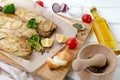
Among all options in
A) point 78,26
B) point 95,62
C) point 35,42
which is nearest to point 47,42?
point 35,42

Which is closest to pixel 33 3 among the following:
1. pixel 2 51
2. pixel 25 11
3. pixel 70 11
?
pixel 25 11

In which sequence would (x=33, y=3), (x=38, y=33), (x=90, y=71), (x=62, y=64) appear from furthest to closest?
(x=33, y=3) → (x=38, y=33) → (x=62, y=64) → (x=90, y=71)

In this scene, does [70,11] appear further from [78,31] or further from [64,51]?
[64,51]

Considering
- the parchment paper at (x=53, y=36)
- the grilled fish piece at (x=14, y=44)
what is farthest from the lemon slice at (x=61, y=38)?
the grilled fish piece at (x=14, y=44)

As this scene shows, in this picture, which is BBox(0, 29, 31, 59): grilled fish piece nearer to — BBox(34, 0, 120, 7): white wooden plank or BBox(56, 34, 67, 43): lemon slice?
BBox(56, 34, 67, 43): lemon slice

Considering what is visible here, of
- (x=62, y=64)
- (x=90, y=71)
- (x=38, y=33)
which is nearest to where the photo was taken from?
(x=90, y=71)

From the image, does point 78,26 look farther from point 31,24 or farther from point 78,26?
point 31,24

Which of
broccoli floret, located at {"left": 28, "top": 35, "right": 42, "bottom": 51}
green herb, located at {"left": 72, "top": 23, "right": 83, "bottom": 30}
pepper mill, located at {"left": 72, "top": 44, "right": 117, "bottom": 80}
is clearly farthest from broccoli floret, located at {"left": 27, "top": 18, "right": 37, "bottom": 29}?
pepper mill, located at {"left": 72, "top": 44, "right": 117, "bottom": 80}
